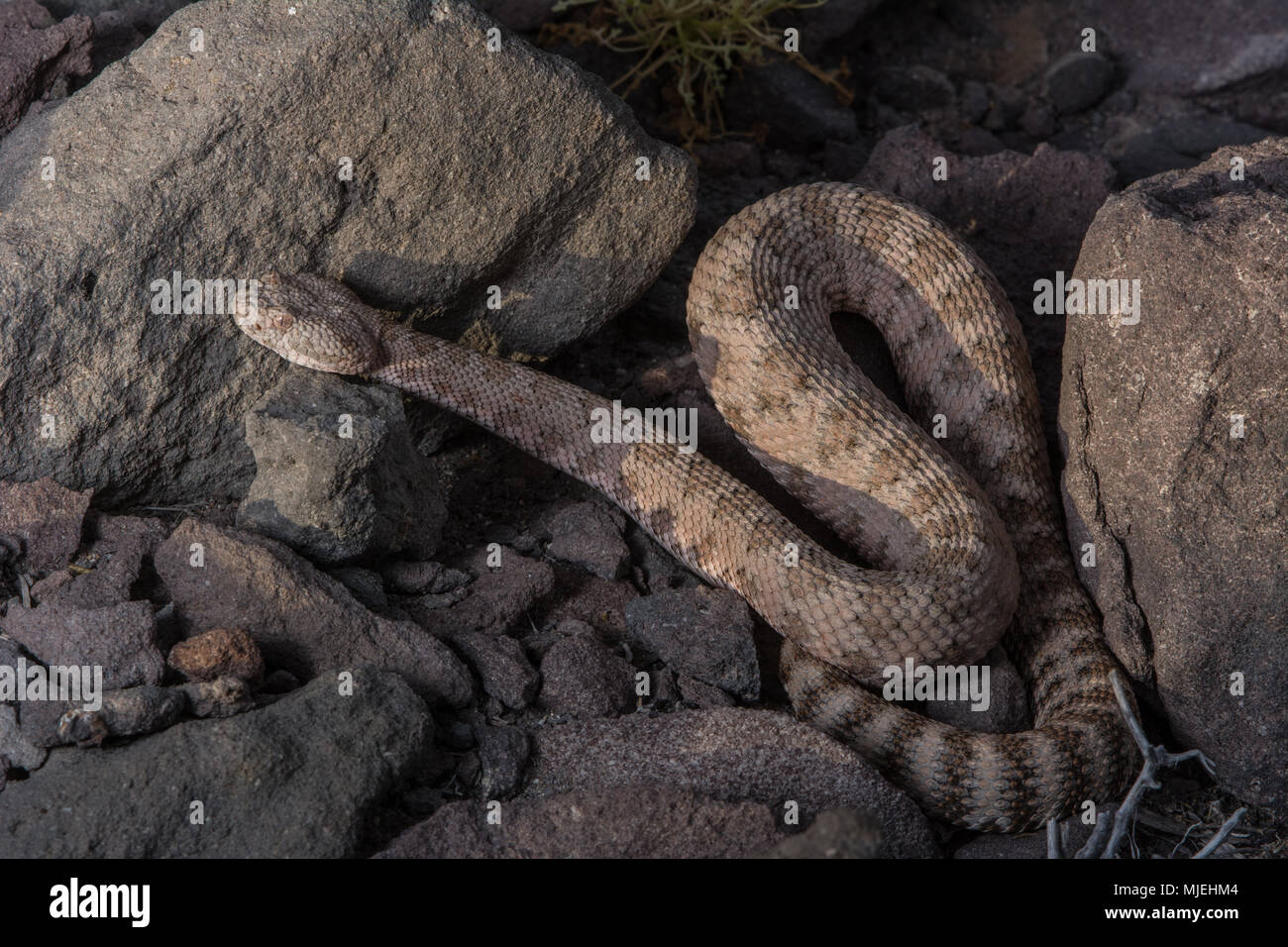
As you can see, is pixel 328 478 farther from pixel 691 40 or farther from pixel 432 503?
pixel 691 40

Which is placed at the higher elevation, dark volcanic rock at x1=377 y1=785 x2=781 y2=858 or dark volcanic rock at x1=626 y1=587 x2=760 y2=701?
dark volcanic rock at x1=626 y1=587 x2=760 y2=701

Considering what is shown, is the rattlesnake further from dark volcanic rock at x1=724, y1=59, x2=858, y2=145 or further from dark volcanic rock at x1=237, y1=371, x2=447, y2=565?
dark volcanic rock at x1=724, y1=59, x2=858, y2=145

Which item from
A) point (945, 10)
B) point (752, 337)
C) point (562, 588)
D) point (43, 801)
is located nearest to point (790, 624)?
point (562, 588)

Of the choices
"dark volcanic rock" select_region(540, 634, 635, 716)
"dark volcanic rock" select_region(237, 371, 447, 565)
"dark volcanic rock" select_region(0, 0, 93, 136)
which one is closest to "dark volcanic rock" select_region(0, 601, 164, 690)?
"dark volcanic rock" select_region(237, 371, 447, 565)

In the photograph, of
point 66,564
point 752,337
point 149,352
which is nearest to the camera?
point 66,564

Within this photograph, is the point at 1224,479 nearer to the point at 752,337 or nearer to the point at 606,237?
the point at 752,337

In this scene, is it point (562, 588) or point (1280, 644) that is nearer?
point (1280, 644)

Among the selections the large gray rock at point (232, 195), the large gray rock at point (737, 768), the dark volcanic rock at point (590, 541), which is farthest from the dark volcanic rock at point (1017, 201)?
the large gray rock at point (737, 768)
